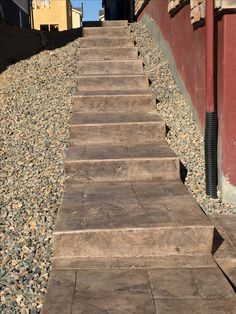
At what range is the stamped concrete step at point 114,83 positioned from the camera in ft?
21.0

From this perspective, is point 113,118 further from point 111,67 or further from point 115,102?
point 111,67

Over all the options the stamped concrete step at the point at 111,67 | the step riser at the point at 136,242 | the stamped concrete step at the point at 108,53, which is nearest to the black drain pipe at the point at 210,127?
the step riser at the point at 136,242

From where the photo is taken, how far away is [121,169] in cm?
426

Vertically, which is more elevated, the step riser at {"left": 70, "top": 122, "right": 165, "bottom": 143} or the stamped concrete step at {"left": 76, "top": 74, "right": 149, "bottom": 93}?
the stamped concrete step at {"left": 76, "top": 74, "right": 149, "bottom": 93}

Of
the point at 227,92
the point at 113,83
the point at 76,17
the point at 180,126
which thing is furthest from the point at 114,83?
the point at 76,17

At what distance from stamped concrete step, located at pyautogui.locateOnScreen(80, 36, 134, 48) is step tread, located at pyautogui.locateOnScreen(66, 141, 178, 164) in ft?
11.6

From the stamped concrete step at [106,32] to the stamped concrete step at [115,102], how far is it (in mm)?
2918

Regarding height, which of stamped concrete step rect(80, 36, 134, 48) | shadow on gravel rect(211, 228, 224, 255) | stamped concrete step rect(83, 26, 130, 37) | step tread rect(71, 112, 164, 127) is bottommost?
shadow on gravel rect(211, 228, 224, 255)

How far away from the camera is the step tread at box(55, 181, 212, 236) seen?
10.1 feet

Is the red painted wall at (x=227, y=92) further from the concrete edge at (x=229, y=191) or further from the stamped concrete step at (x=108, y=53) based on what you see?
the stamped concrete step at (x=108, y=53)

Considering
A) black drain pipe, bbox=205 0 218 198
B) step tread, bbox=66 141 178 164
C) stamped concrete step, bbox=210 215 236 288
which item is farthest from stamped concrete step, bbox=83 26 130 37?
stamped concrete step, bbox=210 215 236 288

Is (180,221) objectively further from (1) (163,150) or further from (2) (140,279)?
(1) (163,150)

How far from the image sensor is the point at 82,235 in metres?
2.99

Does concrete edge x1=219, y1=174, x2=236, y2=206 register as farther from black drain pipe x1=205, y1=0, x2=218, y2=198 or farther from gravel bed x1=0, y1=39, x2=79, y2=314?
gravel bed x1=0, y1=39, x2=79, y2=314
